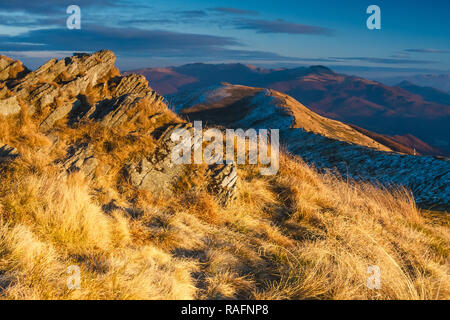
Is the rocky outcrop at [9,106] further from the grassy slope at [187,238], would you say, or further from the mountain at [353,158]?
the mountain at [353,158]

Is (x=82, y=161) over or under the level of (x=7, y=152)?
under

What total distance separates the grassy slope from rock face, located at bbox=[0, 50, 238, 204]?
0.23 metres

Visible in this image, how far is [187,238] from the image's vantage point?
4.93 metres

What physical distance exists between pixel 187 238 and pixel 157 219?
80 centimetres

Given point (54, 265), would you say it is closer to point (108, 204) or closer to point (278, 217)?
point (108, 204)

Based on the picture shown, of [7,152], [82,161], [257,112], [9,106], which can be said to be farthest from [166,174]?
[257,112]

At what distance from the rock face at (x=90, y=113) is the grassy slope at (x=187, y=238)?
231mm

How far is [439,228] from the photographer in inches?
288

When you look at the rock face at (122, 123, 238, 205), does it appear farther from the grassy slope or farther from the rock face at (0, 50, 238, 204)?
the grassy slope

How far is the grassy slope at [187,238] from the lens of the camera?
346cm

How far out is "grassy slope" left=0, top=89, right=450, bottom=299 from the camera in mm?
3461

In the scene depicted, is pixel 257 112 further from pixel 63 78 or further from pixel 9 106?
pixel 9 106

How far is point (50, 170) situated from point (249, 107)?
33.6m
